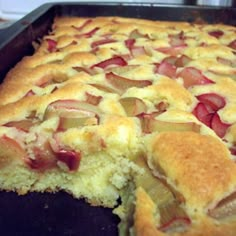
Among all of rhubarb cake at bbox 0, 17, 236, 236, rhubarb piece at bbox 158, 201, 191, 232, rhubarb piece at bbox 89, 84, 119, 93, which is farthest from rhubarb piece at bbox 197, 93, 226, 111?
rhubarb piece at bbox 158, 201, 191, 232

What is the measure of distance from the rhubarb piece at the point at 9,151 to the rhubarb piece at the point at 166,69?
69 centimetres

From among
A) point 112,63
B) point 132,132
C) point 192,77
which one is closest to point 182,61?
point 192,77

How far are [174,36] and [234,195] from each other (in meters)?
1.35

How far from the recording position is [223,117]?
174cm

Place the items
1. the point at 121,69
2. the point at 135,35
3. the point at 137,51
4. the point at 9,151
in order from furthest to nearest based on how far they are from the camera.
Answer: the point at 135,35 < the point at 137,51 < the point at 121,69 < the point at 9,151

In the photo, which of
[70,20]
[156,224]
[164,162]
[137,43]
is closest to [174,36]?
[137,43]

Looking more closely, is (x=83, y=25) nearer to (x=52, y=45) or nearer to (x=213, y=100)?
(x=52, y=45)

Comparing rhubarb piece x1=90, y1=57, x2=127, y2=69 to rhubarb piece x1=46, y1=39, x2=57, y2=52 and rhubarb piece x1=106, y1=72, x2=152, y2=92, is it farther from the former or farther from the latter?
rhubarb piece x1=46, y1=39, x2=57, y2=52

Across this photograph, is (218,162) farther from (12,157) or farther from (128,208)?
(12,157)

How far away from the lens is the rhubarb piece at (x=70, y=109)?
5.64 feet

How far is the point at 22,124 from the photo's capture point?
173 cm

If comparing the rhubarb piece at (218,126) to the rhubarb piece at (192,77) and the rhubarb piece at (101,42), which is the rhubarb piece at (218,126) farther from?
the rhubarb piece at (101,42)

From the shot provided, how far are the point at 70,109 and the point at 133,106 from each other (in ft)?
0.74

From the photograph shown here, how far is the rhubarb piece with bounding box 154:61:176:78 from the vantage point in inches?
80.5
